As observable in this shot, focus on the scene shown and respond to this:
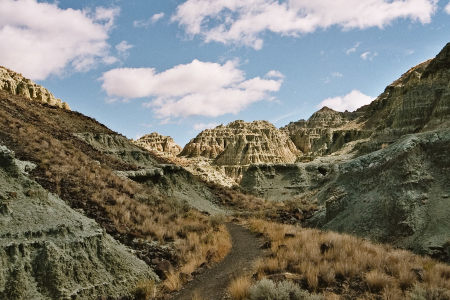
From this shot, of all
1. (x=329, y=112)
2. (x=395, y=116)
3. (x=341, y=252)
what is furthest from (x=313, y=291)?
(x=329, y=112)

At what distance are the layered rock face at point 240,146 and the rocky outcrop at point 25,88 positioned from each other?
54.1 m

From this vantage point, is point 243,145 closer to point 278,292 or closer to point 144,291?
point 144,291

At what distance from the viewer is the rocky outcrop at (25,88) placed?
29906 millimetres

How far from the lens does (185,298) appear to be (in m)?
6.73

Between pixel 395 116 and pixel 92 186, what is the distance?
1611 inches

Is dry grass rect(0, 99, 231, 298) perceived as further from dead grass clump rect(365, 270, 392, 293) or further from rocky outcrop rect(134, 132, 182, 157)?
rocky outcrop rect(134, 132, 182, 157)

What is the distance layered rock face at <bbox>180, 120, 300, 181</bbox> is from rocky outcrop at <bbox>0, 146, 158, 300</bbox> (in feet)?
241

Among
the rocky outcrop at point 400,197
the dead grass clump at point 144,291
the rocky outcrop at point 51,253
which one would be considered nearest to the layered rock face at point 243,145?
the rocky outcrop at point 400,197

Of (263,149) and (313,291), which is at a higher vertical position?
(263,149)

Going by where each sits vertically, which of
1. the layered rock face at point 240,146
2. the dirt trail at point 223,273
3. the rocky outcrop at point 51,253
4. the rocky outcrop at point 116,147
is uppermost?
the layered rock face at point 240,146

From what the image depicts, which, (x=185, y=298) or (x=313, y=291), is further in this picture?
(x=185, y=298)

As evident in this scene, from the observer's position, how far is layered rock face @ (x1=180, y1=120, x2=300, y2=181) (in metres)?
87.4

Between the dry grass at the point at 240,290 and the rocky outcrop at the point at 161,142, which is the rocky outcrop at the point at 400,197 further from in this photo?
the rocky outcrop at the point at 161,142

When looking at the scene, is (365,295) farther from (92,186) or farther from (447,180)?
(92,186)
